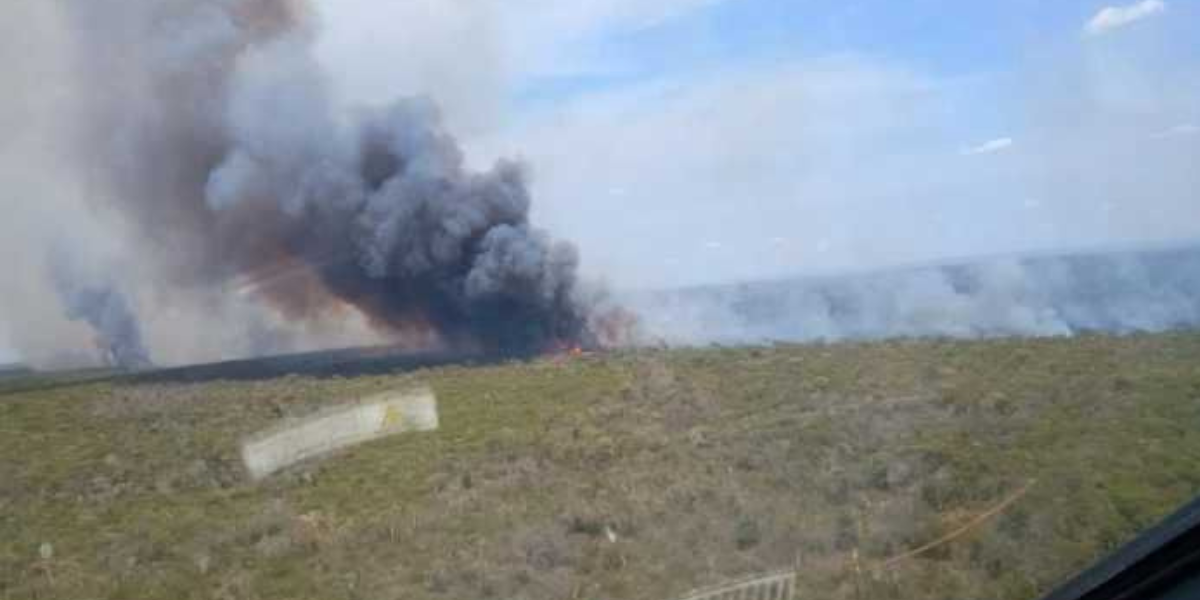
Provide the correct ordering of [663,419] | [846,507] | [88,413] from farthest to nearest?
[88,413]
[663,419]
[846,507]

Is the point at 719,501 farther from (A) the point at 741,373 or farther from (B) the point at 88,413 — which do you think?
(B) the point at 88,413

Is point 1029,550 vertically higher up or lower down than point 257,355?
lower down

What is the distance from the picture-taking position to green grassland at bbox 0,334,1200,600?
8805mm

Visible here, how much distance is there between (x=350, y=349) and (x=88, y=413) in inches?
862

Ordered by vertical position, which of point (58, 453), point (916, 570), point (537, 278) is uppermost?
point (537, 278)

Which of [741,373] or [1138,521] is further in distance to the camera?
[741,373]

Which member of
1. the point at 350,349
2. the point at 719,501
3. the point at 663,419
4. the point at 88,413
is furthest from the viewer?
the point at 350,349

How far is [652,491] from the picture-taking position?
469 inches

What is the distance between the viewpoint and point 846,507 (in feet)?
34.0

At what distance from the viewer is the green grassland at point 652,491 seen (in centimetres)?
880

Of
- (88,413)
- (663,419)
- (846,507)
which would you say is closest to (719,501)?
(846,507)

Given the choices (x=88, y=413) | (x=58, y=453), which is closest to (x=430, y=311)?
(x=88, y=413)

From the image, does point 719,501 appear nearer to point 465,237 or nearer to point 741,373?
point 741,373

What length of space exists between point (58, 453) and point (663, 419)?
9.81 meters
